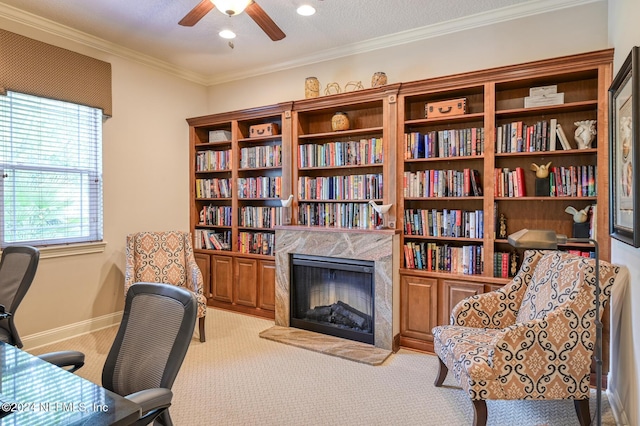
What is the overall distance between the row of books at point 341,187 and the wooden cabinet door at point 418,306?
2.86ft

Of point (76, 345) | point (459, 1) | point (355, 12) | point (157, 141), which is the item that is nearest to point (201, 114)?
point (157, 141)

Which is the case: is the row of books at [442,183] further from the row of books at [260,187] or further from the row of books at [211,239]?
the row of books at [211,239]

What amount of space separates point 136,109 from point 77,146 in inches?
30.5

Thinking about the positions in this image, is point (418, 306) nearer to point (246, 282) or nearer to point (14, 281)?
point (246, 282)

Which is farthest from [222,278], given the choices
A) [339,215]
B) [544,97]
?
[544,97]

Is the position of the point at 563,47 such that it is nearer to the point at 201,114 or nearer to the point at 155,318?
the point at 155,318

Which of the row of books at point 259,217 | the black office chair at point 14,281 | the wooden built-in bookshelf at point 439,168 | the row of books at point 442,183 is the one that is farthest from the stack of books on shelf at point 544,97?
the black office chair at point 14,281

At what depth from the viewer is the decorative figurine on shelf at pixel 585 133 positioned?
272cm

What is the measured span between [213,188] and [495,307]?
3432mm

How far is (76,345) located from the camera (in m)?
3.37

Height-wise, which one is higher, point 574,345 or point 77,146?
point 77,146

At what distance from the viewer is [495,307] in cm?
257

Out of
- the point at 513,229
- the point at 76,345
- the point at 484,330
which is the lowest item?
the point at 76,345

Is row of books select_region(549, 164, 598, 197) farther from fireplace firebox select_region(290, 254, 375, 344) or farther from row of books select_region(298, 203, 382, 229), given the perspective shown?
fireplace firebox select_region(290, 254, 375, 344)
